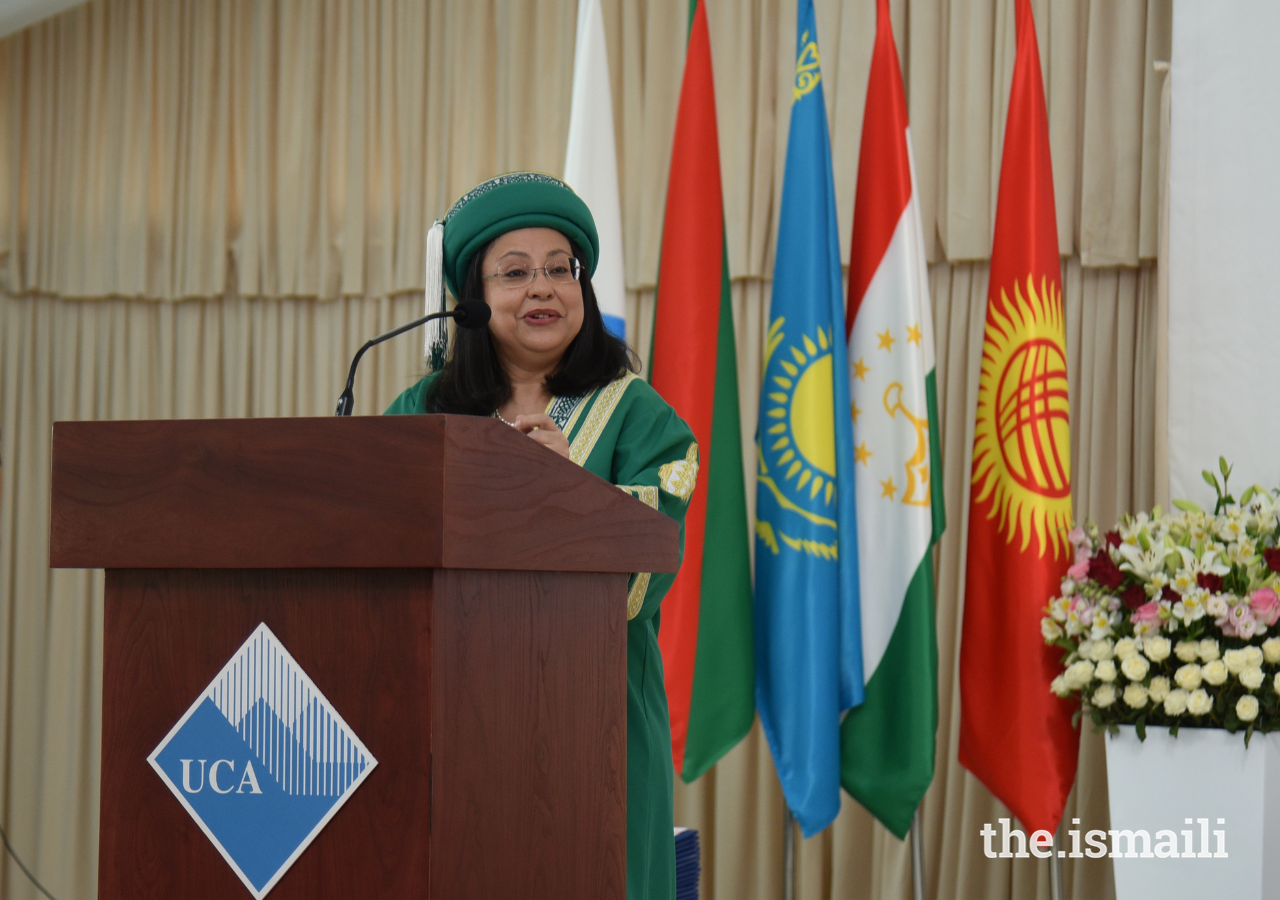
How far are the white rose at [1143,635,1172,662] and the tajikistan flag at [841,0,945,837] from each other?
1.85ft

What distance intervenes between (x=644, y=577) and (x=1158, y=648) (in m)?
1.30

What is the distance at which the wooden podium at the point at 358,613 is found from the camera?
2.83 feet

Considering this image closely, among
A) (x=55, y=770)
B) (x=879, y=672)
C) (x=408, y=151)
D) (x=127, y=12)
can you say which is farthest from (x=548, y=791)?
(x=127, y=12)

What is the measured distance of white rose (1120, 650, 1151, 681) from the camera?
228 cm

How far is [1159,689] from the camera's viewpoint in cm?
227

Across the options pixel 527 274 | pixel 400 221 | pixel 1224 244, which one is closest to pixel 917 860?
pixel 1224 244

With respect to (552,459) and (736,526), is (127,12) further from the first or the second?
(552,459)

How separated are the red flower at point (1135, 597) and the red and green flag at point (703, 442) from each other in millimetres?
906

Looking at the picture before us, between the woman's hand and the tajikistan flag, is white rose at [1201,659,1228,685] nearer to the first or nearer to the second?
the tajikistan flag

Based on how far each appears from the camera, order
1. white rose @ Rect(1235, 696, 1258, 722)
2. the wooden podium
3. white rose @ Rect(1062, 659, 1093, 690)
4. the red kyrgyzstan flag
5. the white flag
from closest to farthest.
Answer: the wooden podium
white rose @ Rect(1235, 696, 1258, 722)
white rose @ Rect(1062, 659, 1093, 690)
the red kyrgyzstan flag
the white flag

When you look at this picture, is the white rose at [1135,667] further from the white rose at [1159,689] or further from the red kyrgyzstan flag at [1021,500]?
the red kyrgyzstan flag at [1021,500]

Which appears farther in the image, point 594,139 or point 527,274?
point 594,139

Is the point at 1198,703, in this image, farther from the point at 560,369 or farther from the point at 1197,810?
the point at 560,369

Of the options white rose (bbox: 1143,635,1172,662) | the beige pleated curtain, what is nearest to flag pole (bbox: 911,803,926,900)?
the beige pleated curtain
